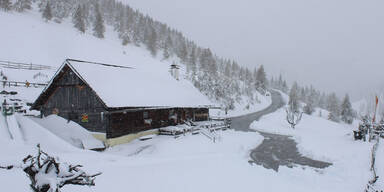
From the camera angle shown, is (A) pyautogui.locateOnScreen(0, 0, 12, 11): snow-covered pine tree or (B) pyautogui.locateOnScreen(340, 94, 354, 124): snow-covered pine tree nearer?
(A) pyautogui.locateOnScreen(0, 0, 12, 11): snow-covered pine tree

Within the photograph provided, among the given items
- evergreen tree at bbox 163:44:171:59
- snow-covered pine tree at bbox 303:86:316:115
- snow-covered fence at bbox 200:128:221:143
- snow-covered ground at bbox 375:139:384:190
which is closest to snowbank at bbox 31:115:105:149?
snow-covered fence at bbox 200:128:221:143

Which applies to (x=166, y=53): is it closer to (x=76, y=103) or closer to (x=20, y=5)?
(x=20, y=5)

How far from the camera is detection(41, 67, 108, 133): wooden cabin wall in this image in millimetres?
15959

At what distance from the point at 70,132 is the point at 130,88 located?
554 centimetres

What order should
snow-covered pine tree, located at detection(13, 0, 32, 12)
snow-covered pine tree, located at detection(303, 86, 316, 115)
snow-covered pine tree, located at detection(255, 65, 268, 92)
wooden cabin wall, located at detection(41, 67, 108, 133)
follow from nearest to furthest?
wooden cabin wall, located at detection(41, 67, 108, 133) → snow-covered pine tree, located at detection(13, 0, 32, 12) → snow-covered pine tree, located at detection(303, 86, 316, 115) → snow-covered pine tree, located at detection(255, 65, 268, 92)

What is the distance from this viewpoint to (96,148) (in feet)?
48.1

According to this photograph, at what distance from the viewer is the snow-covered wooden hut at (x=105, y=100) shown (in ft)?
51.6

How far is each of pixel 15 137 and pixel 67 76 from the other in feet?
23.7

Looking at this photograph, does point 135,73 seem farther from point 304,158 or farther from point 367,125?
point 367,125

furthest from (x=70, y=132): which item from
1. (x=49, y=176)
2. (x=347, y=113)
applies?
(x=347, y=113)

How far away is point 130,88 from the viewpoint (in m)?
18.3

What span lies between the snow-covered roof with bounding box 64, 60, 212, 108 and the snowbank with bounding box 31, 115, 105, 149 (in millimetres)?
3047

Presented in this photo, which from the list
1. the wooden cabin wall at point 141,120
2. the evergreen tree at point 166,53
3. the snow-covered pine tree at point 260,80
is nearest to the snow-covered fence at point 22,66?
the wooden cabin wall at point 141,120

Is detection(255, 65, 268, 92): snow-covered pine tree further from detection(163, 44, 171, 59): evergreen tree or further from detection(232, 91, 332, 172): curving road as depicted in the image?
detection(232, 91, 332, 172): curving road
